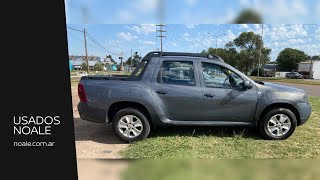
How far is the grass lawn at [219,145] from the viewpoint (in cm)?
446

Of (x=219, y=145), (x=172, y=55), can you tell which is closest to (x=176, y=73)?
(x=172, y=55)

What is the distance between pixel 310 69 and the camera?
43188 mm

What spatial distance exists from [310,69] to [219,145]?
44.5 metres

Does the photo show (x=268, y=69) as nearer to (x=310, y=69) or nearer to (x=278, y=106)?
(x=310, y=69)

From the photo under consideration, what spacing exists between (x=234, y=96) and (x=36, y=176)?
3.50 m

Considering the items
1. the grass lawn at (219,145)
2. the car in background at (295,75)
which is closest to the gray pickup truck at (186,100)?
the grass lawn at (219,145)

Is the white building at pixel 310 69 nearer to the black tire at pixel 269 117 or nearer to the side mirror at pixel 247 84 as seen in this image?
the black tire at pixel 269 117

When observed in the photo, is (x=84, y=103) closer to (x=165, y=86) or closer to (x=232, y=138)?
(x=165, y=86)

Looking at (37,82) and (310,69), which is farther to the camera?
(310,69)

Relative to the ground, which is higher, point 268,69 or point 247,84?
point 247,84

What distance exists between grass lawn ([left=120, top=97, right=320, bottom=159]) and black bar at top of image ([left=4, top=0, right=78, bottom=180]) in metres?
1.38

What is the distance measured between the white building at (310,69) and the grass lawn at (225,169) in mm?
41038

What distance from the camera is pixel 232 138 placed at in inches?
208

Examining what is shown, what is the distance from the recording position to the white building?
41781mm
